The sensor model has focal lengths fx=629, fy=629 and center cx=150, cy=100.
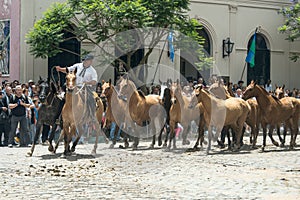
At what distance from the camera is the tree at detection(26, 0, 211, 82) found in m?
22.6

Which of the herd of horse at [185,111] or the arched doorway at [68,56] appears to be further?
the arched doorway at [68,56]

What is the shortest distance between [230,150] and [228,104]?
1.37m

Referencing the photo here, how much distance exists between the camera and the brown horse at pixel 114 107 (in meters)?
18.2

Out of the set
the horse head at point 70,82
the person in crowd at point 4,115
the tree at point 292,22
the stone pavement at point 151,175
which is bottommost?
the stone pavement at point 151,175

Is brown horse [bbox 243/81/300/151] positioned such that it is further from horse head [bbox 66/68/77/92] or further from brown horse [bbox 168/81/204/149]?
horse head [bbox 66/68/77/92]

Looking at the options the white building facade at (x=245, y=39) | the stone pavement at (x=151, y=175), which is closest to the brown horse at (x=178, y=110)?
the stone pavement at (x=151, y=175)

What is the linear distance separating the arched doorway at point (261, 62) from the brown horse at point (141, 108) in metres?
15.2

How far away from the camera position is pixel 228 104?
57.5ft

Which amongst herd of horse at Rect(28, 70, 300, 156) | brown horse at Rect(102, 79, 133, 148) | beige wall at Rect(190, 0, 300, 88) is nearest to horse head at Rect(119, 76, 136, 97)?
herd of horse at Rect(28, 70, 300, 156)

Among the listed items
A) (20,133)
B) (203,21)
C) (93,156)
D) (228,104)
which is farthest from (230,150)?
(203,21)

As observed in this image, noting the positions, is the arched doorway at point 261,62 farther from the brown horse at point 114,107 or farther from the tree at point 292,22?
the brown horse at point 114,107

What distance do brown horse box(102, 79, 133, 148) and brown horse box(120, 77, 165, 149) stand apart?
0.21m

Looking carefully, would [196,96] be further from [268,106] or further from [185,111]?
[268,106]

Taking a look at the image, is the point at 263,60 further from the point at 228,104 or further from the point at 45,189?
the point at 45,189
